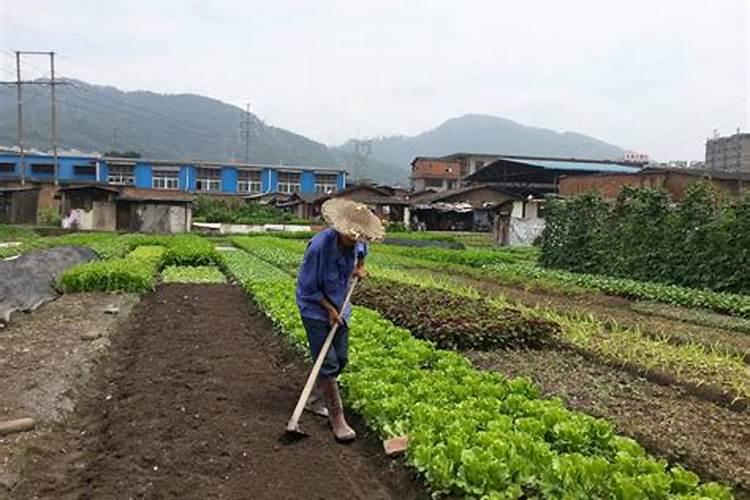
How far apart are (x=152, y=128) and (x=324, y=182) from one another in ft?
300

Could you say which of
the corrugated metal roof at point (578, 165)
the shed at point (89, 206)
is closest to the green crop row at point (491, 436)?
the shed at point (89, 206)

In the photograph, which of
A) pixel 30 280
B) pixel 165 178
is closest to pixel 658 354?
pixel 30 280

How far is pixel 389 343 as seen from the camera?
8977 mm

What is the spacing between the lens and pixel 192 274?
20906 millimetres

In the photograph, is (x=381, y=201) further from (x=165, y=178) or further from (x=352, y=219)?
(x=352, y=219)

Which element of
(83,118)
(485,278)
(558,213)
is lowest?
(485,278)

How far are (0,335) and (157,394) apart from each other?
450cm

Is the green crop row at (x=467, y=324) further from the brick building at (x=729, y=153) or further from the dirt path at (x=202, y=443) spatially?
the brick building at (x=729, y=153)

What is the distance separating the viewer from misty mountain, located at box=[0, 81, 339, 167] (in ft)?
451

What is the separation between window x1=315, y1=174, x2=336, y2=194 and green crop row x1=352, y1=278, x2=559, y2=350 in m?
67.1

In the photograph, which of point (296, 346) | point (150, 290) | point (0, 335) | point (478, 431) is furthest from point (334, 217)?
point (150, 290)

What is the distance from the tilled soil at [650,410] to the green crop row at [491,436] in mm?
345

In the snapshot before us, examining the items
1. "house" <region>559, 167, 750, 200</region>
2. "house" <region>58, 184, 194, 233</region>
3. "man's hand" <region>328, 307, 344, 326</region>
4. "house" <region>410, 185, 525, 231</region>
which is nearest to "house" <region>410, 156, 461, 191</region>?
"house" <region>410, 185, 525, 231</region>

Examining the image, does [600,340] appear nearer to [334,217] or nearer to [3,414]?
[334,217]
